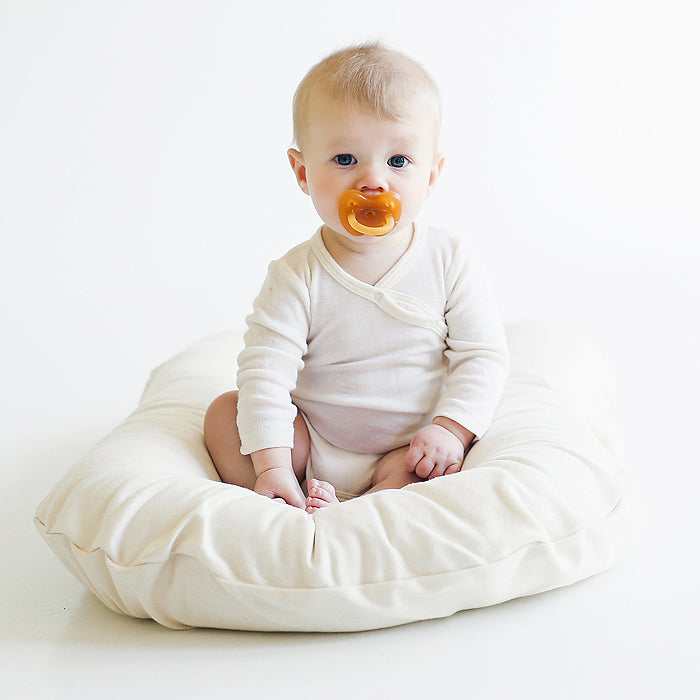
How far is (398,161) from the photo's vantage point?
1861mm

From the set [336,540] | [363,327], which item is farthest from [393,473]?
[336,540]

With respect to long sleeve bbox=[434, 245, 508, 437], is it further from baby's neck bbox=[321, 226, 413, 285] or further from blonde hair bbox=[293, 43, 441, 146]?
blonde hair bbox=[293, 43, 441, 146]

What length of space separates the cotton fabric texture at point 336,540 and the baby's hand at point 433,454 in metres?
0.07

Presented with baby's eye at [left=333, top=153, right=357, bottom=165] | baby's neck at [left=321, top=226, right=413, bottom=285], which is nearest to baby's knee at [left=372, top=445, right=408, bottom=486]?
baby's neck at [left=321, top=226, right=413, bottom=285]

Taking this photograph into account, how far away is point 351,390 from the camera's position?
1996mm

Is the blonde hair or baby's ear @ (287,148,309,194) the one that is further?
baby's ear @ (287,148,309,194)

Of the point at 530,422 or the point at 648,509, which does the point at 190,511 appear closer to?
the point at 530,422

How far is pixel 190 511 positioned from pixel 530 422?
0.66 meters

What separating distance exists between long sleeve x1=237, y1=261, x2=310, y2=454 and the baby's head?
0.53ft

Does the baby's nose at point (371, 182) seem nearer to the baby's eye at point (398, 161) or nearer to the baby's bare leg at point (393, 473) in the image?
the baby's eye at point (398, 161)

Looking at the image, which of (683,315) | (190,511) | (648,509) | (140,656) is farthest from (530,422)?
(683,315)

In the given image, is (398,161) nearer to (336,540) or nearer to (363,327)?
(363,327)

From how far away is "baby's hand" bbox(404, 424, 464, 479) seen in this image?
1.89m

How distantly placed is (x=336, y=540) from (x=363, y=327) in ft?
1.63
